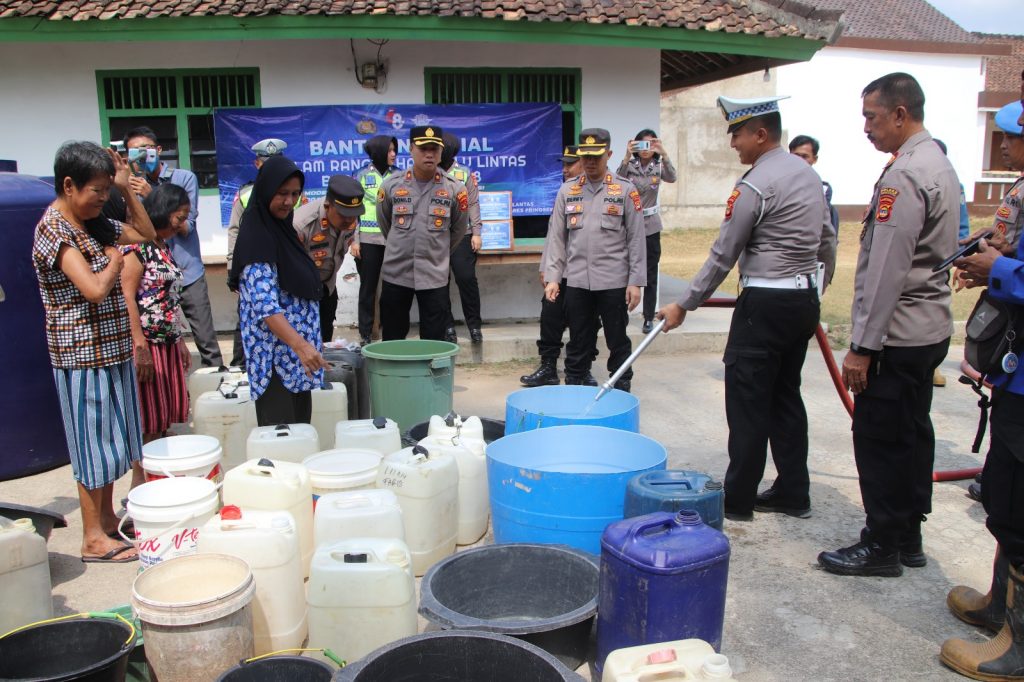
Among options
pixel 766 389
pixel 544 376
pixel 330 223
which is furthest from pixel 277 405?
pixel 544 376

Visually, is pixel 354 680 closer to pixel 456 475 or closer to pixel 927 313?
pixel 456 475

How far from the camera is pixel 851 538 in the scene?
4180 millimetres

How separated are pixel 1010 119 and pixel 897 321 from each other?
882 mm

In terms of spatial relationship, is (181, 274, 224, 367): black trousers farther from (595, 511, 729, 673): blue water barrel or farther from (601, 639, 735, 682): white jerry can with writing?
(601, 639, 735, 682): white jerry can with writing

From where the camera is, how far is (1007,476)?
294cm

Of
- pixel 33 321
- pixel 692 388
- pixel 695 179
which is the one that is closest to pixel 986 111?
pixel 695 179

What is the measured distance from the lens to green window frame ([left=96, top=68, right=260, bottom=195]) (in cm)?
835

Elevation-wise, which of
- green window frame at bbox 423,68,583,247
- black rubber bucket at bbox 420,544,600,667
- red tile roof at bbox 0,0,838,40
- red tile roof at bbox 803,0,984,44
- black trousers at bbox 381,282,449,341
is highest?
red tile roof at bbox 803,0,984,44

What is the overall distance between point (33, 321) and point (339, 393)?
76.1 inches

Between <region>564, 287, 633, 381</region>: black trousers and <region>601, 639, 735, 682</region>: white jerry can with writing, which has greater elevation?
<region>564, 287, 633, 381</region>: black trousers

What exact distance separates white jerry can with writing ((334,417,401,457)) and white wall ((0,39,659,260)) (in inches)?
194

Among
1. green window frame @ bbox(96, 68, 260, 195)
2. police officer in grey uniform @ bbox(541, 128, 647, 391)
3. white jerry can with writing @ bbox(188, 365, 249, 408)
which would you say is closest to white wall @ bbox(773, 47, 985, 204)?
green window frame @ bbox(96, 68, 260, 195)

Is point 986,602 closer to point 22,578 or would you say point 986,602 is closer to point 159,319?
point 22,578

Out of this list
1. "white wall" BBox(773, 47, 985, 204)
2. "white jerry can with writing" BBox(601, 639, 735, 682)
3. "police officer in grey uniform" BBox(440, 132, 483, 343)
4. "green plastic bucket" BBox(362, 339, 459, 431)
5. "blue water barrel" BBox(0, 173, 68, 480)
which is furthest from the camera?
"white wall" BBox(773, 47, 985, 204)
